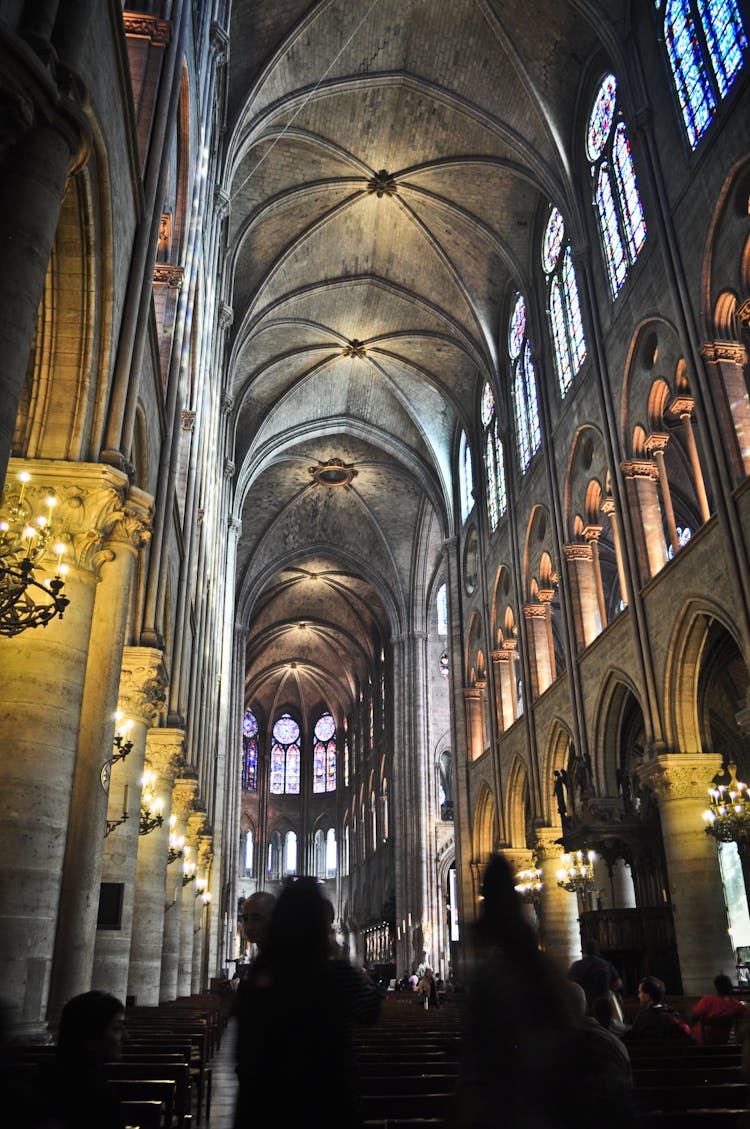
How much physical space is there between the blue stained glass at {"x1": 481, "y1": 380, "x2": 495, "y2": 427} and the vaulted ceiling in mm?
703

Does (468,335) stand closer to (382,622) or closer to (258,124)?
(258,124)

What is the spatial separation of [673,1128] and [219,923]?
106 ft

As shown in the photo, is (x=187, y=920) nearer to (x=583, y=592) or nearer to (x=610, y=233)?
(x=583, y=592)

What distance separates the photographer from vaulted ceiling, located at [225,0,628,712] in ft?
68.3

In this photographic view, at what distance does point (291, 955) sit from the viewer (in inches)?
106

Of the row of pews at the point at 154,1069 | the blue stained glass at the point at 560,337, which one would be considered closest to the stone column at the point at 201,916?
the blue stained glass at the point at 560,337

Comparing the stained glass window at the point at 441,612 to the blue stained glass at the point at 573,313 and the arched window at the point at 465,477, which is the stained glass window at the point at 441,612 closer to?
the arched window at the point at 465,477

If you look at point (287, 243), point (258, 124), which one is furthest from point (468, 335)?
point (258, 124)

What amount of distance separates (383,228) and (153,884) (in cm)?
2055

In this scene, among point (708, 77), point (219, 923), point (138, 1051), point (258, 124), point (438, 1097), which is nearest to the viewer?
point (438, 1097)

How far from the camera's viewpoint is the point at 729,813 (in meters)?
13.7

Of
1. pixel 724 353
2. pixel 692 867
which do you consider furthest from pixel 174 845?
pixel 724 353

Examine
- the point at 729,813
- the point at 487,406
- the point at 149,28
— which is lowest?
the point at 729,813

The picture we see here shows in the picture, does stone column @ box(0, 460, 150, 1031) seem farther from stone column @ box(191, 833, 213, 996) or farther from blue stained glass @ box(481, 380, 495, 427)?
blue stained glass @ box(481, 380, 495, 427)
